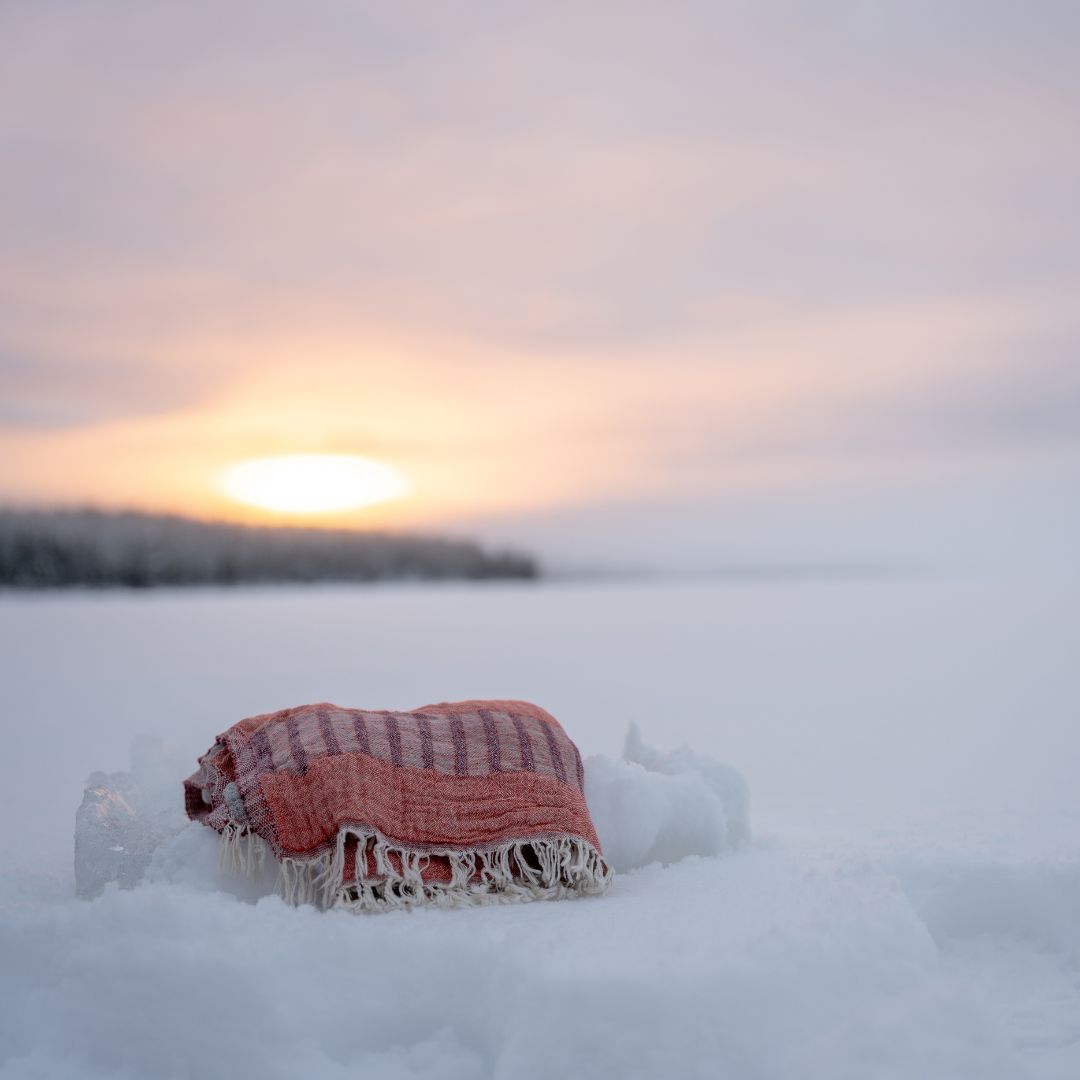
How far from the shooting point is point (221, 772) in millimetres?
2875

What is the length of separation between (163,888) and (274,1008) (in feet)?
1.52

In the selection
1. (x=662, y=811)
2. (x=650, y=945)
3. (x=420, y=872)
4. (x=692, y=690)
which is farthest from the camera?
(x=692, y=690)

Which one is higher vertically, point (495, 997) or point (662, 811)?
point (662, 811)

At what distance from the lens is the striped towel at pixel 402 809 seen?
Result: 255 cm

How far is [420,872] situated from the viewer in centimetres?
256

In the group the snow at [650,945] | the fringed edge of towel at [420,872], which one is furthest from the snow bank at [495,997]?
the fringed edge of towel at [420,872]

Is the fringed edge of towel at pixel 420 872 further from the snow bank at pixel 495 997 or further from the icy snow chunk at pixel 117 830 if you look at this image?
the icy snow chunk at pixel 117 830

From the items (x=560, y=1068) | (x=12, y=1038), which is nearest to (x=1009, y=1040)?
(x=560, y=1068)

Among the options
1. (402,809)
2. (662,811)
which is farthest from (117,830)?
(662,811)

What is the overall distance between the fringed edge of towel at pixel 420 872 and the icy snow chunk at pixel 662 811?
0.60ft

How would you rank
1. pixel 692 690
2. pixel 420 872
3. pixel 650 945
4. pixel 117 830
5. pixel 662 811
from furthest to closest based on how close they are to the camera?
1. pixel 692 690
2. pixel 662 811
3. pixel 117 830
4. pixel 420 872
5. pixel 650 945

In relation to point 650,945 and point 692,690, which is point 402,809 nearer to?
point 650,945

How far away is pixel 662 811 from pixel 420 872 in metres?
0.71

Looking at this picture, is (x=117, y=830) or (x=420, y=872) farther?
(x=117, y=830)
